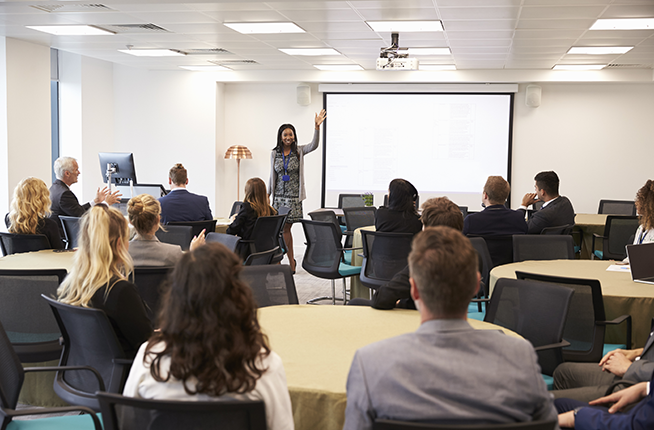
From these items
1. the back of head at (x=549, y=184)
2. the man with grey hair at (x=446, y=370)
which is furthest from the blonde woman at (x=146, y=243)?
the back of head at (x=549, y=184)

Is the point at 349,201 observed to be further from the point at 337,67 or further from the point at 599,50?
the point at 599,50

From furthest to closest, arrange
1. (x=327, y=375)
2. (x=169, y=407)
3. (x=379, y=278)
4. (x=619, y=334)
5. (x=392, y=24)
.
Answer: (x=392, y=24)
(x=379, y=278)
(x=619, y=334)
(x=327, y=375)
(x=169, y=407)

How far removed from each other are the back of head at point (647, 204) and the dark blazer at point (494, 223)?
98 centimetres

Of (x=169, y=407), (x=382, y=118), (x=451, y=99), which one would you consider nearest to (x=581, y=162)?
(x=451, y=99)

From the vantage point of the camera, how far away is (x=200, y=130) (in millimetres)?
10047

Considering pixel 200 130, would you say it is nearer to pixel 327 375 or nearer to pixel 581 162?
pixel 581 162

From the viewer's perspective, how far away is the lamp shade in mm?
9867

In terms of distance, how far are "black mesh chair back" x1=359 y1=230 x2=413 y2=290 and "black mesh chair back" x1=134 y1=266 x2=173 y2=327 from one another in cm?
206

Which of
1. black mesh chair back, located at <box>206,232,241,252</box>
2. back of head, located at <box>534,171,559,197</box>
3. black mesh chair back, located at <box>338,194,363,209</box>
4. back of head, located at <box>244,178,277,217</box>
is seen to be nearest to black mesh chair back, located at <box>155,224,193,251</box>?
black mesh chair back, located at <box>206,232,241,252</box>

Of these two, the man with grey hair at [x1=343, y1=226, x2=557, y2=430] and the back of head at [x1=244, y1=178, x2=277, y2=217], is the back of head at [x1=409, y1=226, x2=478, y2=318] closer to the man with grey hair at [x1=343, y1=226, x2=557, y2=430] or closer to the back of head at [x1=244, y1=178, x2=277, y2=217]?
the man with grey hair at [x1=343, y1=226, x2=557, y2=430]

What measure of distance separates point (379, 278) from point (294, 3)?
2563mm

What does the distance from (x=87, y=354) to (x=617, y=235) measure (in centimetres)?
572

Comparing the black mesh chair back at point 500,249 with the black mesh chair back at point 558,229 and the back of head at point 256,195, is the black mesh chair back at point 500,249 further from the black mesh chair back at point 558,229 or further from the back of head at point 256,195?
the back of head at point 256,195

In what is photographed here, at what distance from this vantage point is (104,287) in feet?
7.73
